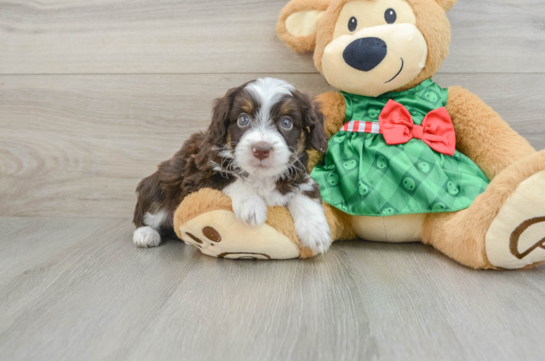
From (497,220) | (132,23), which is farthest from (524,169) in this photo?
(132,23)

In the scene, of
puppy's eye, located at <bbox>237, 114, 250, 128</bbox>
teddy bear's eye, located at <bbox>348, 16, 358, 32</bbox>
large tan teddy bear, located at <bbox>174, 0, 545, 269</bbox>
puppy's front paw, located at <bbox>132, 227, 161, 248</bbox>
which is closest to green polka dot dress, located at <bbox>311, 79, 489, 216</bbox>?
large tan teddy bear, located at <bbox>174, 0, 545, 269</bbox>

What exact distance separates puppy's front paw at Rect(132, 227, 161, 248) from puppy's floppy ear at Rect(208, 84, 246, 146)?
57 centimetres

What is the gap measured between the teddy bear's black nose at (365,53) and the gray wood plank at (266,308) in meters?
0.74

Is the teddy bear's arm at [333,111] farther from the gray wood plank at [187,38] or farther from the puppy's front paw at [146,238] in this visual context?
the puppy's front paw at [146,238]

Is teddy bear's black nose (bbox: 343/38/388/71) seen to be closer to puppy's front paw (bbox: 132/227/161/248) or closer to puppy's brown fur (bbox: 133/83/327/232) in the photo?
puppy's brown fur (bbox: 133/83/327/232)

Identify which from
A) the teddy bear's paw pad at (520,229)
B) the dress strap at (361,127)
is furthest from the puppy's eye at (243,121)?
the teddy bear's paw pad at (520,229)

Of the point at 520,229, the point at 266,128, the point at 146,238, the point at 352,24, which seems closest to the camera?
the point at 520,229

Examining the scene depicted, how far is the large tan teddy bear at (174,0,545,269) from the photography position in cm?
136

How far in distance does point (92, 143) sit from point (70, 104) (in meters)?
0.24

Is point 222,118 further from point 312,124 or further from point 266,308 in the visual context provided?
point 266,308

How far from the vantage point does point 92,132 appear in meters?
2.13

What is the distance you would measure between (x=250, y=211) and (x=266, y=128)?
0.94 ft

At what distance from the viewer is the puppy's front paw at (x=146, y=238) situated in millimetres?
1682

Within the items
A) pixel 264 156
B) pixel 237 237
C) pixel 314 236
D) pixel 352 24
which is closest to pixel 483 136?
pixel 352 24
